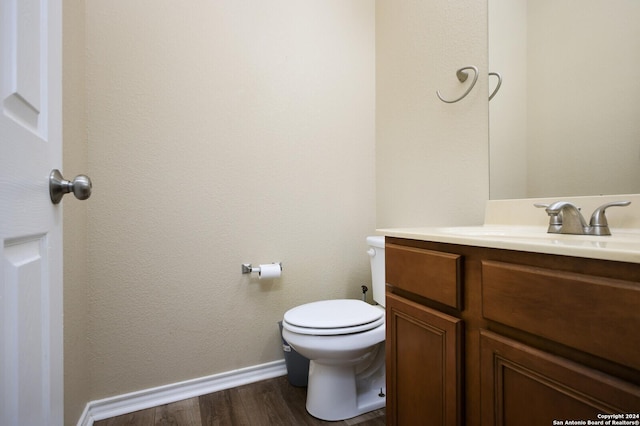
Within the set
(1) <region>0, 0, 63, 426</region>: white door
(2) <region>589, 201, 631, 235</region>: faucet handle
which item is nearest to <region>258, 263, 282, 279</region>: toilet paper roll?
(1) <region>0, 0, 63, 426</region>: white door

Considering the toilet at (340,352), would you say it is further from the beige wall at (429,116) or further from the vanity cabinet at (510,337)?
the beige wall at (429,116)

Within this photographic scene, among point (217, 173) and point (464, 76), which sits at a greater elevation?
point (464, 76)

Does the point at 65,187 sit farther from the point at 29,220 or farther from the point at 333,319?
the point at 333,319

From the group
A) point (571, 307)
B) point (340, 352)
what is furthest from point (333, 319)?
point (571, 307)

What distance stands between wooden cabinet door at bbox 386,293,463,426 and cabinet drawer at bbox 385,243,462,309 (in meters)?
0.05

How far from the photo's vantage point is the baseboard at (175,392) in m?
1.29

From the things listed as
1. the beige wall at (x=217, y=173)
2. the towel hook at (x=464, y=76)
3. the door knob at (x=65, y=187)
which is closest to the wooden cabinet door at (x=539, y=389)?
the door knob at (x=65, y=187)

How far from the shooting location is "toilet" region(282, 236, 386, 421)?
1.19 m

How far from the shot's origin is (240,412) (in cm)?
133

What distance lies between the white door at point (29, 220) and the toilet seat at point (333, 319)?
2.58 ft

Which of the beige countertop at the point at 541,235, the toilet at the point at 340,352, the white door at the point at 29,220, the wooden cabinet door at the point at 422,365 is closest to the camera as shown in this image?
the white door at the point at 29,220

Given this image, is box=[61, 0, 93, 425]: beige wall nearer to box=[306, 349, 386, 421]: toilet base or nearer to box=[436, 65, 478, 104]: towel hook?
box=[306, 349, 386, 421]: toilet base

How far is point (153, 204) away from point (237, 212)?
396 millimetres

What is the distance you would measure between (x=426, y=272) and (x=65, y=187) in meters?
0.86
